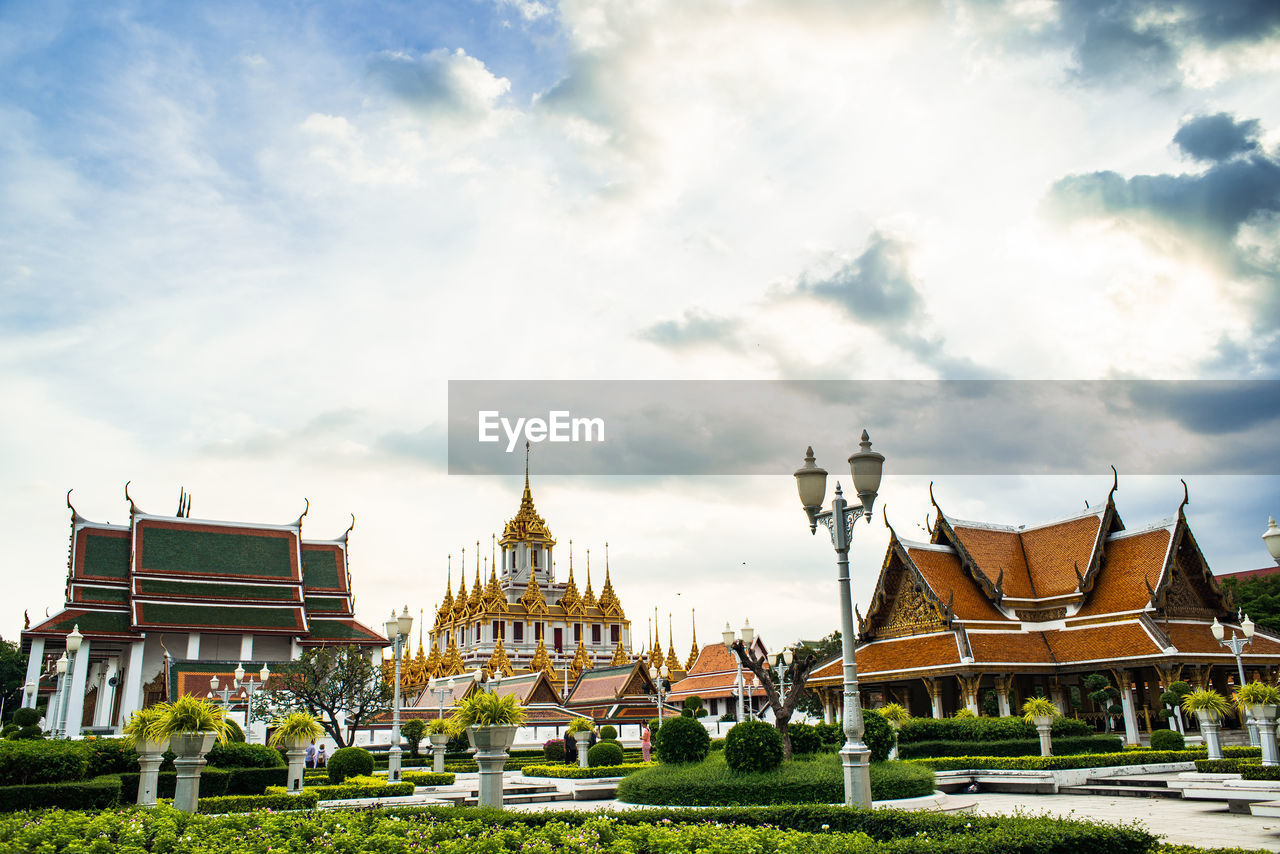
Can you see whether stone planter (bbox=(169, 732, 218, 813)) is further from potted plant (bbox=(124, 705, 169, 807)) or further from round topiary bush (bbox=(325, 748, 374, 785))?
round topiary bush (bbox=(325, 748, 374, 785))

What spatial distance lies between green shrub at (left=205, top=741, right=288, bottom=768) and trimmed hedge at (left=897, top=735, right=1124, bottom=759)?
14.9 m

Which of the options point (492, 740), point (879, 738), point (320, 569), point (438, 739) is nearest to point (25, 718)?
point (438, 739)

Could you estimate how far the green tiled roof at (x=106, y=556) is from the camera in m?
41.5

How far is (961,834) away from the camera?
755 centimetres

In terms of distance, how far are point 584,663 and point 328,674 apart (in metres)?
34.7

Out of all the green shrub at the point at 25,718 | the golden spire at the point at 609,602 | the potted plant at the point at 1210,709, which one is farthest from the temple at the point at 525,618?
the potted plant at the point at 1210,709

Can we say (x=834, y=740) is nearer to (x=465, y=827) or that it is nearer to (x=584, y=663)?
(x=465, y=827)

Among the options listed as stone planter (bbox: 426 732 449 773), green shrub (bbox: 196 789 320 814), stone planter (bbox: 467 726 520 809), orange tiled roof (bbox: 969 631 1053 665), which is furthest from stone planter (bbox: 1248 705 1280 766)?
stone planter (bbox: 426 732 449 773)

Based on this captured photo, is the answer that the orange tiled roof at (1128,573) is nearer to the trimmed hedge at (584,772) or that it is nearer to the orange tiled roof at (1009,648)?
the orange tiled roof at (1009,648)

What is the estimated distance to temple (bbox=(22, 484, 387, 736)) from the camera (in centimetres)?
3809

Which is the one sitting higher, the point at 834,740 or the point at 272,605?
the point at 272,605

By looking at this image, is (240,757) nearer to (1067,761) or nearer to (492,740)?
(492,740)

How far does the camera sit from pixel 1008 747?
69.3 ft

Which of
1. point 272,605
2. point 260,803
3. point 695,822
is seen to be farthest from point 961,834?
point 272,605
